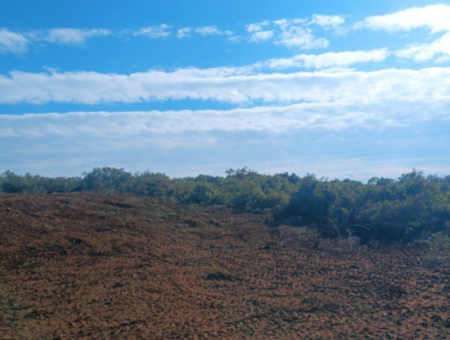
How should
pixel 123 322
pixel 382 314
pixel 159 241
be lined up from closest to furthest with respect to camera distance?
1. pixel 123 322
2. pixel 382 314
3. pixel 159 241

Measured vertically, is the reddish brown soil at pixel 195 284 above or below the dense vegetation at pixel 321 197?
below

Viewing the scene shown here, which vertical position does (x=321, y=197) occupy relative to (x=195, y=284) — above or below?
above

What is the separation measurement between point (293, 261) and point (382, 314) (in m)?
3.75

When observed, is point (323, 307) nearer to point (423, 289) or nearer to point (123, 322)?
point (423, 289)

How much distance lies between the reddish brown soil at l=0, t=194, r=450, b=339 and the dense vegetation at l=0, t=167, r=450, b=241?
1.73 metres

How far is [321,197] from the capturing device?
16.0 meters

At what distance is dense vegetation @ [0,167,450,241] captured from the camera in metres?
12.4

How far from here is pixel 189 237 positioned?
12.7 m

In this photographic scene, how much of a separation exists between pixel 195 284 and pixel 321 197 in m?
9.05

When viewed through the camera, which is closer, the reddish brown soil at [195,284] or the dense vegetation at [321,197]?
the reddish brown soil at [195,284]

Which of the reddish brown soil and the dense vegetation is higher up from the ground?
the dense vegetation

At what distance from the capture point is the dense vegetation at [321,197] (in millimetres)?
12445

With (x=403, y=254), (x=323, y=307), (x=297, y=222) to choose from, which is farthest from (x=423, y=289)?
(x=297, y=222)

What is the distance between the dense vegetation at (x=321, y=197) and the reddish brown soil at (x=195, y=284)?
173cm
